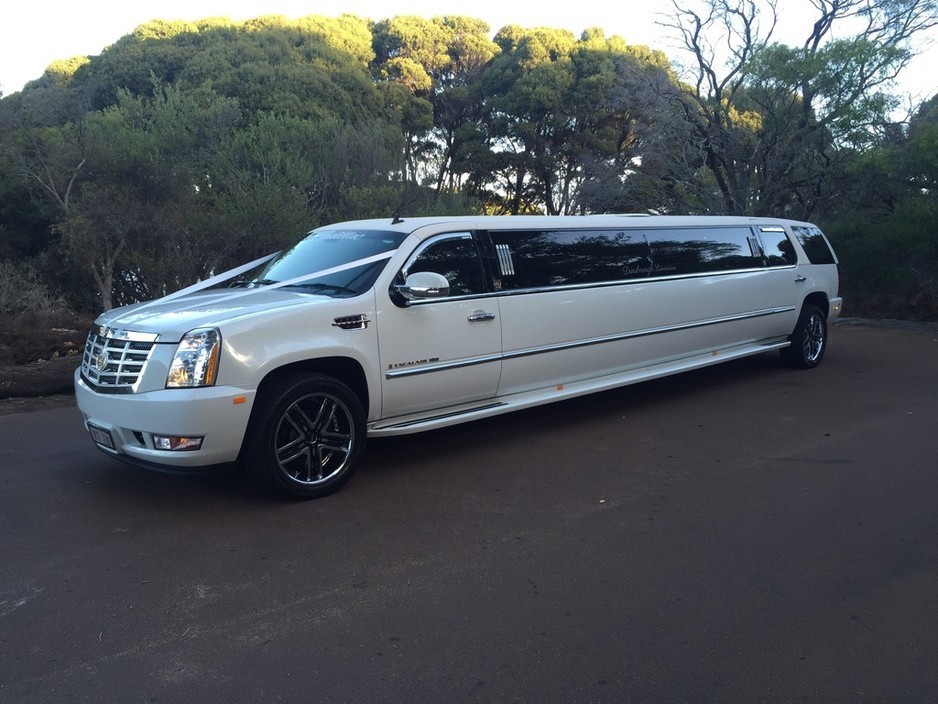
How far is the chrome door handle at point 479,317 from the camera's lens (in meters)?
5.82

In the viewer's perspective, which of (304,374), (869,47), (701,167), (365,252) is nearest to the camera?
(304,374)

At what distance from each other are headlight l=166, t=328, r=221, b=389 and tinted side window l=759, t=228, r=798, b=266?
6.50m

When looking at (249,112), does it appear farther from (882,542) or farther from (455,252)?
(882,542)

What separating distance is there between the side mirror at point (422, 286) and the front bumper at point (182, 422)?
130 centimetres

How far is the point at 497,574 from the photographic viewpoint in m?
3.93

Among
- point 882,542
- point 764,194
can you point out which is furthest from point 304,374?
point 764,194

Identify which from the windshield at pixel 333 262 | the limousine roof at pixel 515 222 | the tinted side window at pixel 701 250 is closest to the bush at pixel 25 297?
the windshield at pixel 333 262

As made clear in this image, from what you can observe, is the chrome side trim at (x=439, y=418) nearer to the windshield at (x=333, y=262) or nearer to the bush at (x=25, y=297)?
the windshield at (x=333, y=262)

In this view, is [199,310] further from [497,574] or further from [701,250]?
[701,250]

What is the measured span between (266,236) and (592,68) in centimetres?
2130

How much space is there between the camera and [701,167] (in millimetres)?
18156

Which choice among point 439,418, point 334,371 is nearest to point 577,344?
point 439,418

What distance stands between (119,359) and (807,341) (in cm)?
780

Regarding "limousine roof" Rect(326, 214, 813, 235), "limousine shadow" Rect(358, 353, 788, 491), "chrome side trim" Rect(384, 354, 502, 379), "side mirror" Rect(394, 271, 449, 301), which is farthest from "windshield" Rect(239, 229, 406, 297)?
"limousine shadow" Rect(358, 353, 788, 491)
